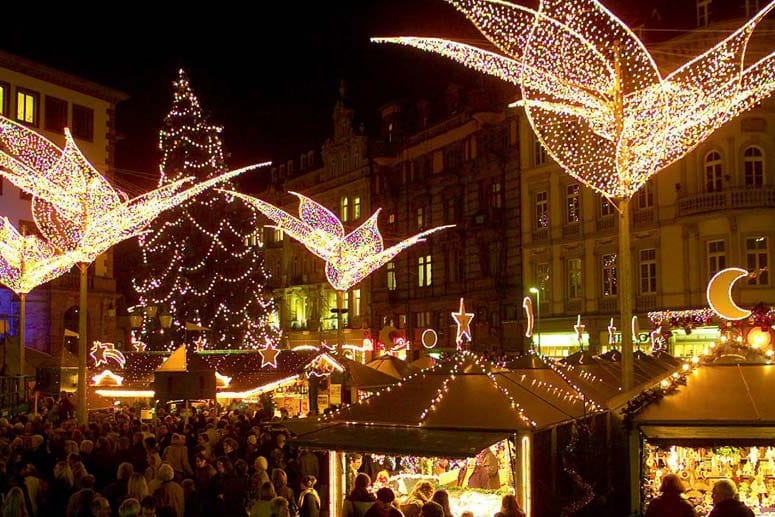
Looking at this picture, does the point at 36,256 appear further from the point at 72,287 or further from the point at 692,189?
the point at 692,189

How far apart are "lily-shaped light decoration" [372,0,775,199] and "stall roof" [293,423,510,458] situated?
161 inches

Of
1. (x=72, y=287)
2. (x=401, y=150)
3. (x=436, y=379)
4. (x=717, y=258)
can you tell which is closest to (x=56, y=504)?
(x=436, y=379)

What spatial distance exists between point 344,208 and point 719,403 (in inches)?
1925

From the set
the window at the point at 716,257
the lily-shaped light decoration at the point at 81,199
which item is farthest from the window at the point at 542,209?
the lily-shaped light decoration at the point at 81,199

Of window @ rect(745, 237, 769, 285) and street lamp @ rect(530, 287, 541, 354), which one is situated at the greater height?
window @ rect(745, 237, 769, 285)

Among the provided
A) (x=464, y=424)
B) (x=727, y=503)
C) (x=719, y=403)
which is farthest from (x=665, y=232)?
(x=727, y=503)

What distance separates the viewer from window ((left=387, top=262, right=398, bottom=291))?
54.2m

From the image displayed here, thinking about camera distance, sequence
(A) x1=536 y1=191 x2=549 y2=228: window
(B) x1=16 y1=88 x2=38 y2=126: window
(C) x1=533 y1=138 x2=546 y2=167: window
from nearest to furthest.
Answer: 1. (B) x1=16 y1=88 x2=38 y2=126: window
2. (C) x1=533 y1=138 x2=546 y2=167: window
3. (A) x1=536 y1=191 x2=549 y2=228: window

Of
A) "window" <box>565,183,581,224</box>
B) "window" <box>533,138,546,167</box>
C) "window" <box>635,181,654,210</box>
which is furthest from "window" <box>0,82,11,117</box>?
"window" <box>635,181,654,210</box>

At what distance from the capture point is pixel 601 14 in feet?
37.7

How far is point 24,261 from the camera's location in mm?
22547

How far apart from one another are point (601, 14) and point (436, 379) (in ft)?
16.7

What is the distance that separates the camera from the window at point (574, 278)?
3956 centimetres

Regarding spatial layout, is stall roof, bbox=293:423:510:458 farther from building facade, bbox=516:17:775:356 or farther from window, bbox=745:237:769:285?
window, bbox=745:237:769:285
